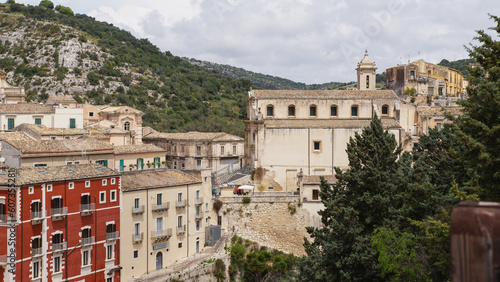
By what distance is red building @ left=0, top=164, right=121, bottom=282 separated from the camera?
1087 inches

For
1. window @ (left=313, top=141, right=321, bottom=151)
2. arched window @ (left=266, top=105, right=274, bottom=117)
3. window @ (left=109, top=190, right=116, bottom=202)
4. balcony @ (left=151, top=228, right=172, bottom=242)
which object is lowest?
balcony @ (left=151, top=228, right=172, bottom=242)

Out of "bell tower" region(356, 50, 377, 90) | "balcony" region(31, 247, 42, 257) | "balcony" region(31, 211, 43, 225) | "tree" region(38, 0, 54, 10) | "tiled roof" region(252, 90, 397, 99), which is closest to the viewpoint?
"balcony" region(31, 247, 42, 257)

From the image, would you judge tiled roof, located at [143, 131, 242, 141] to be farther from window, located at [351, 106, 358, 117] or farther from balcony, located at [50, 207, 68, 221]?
balcony, located at [50, 207, 68, 221]

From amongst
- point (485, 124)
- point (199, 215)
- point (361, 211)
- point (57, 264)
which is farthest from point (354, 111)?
point (485, 124)

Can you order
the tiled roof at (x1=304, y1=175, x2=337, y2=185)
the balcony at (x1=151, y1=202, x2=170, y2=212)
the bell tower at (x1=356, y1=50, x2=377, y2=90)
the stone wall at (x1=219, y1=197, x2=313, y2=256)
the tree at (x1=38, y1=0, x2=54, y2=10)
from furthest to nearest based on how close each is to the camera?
the tree at (x1=38, y1=0, x2=54, y2=10) < the bell tower at (x1=356, y1=50, x2=377, y2=90) < the tiled roof at (x1=304, y1=175, x2=337, y2=185) < the stone wall at (x1=219, y1=197, x2=313, y2=256) < the balcony at (x1=151, y1=202, x2=170, y2=212)

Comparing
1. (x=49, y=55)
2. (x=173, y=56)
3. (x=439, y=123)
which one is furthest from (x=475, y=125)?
(x=173, y=56)

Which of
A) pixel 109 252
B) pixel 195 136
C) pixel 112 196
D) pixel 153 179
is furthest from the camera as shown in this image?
pixel 195 136

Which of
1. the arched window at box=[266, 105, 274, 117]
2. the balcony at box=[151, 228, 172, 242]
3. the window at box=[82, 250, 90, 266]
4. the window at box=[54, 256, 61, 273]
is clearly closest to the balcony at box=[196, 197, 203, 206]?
the balcony at box=[151, 228, 172, 242]

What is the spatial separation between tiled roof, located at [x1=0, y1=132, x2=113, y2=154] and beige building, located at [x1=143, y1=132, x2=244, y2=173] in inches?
744

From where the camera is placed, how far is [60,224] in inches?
1165

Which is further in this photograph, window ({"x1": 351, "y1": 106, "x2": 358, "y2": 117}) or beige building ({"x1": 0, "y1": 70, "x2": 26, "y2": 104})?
beige building ({"x1": 0, "y1": 70, "x2": 26, "y2": 104})

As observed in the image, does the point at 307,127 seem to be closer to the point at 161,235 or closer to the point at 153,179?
the point at 153,179

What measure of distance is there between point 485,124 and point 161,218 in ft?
80.7

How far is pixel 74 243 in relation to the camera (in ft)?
99.6
